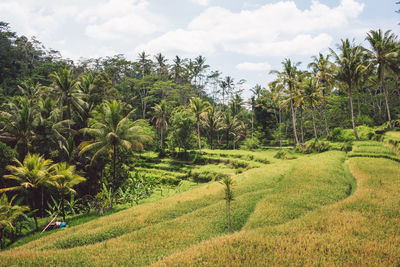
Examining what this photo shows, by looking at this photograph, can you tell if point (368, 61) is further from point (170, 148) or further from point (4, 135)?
point (4, 135)

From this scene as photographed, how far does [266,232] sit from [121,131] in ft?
47.7

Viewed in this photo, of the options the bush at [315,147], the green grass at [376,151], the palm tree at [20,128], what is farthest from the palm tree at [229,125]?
the palm tree at [20,128]

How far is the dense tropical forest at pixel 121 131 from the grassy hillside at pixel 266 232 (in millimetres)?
2587

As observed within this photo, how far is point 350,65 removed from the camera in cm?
2709

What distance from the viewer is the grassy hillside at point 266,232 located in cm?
583

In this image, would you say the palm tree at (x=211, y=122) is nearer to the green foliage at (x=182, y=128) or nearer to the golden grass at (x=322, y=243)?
the green foliage at (x=182, y=128)

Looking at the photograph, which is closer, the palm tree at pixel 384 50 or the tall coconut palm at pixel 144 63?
the palm tree at pixel 384 50

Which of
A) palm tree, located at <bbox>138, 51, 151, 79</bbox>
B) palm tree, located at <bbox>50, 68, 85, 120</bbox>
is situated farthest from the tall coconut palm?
palm tree, located at <bbox>50, 68, 85, 120</bbox>

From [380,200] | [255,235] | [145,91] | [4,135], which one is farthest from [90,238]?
[145,91]

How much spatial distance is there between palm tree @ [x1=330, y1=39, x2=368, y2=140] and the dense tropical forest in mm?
118

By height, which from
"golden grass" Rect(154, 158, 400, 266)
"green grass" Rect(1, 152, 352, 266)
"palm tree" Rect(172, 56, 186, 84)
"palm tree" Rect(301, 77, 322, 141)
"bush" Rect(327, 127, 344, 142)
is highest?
"palm tree" Rect(172, 56, 186, 84)

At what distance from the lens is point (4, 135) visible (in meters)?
23.2

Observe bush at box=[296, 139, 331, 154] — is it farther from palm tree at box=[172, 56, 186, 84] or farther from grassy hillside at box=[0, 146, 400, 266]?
palm tree at box=[172, 56, 186, 84]

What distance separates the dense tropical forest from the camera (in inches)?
734
